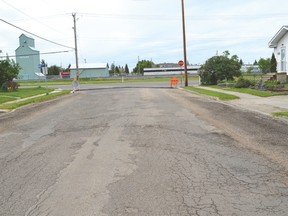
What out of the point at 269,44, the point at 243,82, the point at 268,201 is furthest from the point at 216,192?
the point at 269,44

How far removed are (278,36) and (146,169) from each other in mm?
31480

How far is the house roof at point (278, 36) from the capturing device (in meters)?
32.8

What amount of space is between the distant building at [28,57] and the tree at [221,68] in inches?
1697

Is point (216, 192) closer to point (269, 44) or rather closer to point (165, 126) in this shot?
point (165, 126)

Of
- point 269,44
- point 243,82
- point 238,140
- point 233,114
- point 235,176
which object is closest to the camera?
point 235,176

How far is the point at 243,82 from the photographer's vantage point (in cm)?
3002

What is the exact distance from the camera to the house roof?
3277cm

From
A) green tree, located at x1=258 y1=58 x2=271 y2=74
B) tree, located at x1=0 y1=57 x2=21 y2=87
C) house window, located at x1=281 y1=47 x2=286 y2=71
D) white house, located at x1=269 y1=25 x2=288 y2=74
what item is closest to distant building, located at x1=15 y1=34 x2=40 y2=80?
tree, located at x1=0 y1=57 x2=21 y2=87

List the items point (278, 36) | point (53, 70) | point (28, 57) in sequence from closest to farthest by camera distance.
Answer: point (278, 36) → point (28, 57) → point (53, 70)

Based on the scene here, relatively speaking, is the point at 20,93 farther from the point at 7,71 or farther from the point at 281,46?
the point at 281,46

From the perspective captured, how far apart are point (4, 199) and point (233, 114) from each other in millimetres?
10670

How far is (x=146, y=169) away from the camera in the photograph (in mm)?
6590

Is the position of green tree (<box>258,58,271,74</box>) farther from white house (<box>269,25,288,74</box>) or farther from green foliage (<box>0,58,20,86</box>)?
green foliage (<box>0,58,20,86</box>)

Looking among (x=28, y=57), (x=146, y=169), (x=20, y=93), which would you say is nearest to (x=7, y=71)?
(x=20, y=93)
